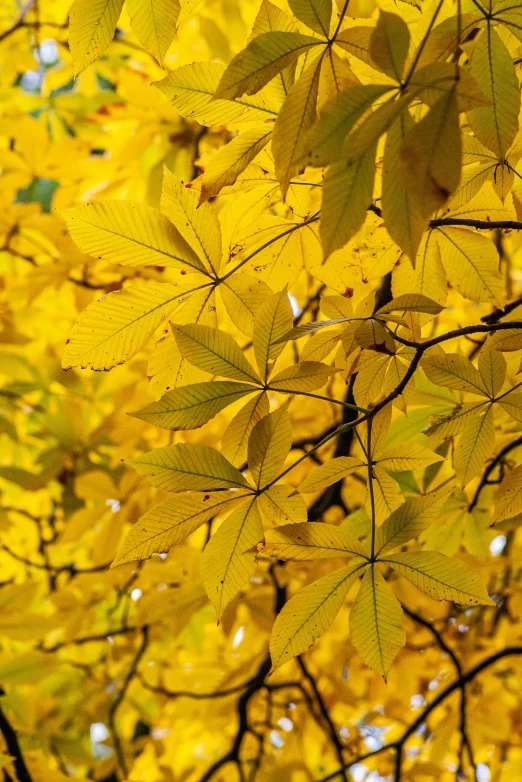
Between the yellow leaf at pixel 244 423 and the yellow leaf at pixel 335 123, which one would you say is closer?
the yellow leaf at pixel 335 123

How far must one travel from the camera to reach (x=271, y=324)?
0.55m

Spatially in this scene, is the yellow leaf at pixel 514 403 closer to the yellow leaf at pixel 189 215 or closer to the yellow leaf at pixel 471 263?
the yellow leaf at pixel 471 263

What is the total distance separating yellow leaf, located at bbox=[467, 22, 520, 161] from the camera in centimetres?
46

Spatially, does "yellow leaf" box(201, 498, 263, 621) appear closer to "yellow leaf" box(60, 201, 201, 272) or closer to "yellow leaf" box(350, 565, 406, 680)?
"yellow leaf" box(350, 565, 406, 680)

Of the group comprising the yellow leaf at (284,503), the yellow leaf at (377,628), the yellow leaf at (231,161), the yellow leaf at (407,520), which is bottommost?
the yellow leaf at (377,628)

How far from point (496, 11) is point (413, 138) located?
0.22 meters

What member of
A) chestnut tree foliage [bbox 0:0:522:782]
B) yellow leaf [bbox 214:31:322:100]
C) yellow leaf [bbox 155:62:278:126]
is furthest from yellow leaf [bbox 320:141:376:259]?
yellow leaf [bbox 155:62:278:126]

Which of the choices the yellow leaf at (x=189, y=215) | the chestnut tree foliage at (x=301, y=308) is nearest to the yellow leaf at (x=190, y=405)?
the chestnut tree foliage at (x=301, y=308)

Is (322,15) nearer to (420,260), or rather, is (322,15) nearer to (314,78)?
(314,78)

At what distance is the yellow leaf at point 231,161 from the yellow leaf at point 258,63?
0.24ft

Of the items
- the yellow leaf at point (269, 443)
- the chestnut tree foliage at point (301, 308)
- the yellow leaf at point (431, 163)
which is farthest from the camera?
the yellow leaf at point (269, 443)

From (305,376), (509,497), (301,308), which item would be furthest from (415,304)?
(301,308)

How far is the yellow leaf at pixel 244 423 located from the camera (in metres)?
0.57

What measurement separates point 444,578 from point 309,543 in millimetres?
100
